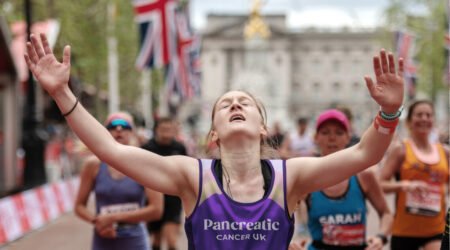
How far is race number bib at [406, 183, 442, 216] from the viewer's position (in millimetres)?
5094

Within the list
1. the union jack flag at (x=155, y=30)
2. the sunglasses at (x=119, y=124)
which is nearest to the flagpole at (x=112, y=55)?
the union jack flag at (x=155, y=30)

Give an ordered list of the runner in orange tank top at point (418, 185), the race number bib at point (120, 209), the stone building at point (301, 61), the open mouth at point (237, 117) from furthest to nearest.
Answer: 1. the stone building at point (301, 61)
2. the runner in orange tank top at point (418, 185)
3. the race number bib at point (120, 209)
4. the open mouth at point (237, 117)

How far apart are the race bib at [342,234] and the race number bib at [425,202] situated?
0.99 m

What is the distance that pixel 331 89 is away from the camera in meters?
111

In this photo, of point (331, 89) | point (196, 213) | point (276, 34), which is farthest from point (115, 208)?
point (331, 89)

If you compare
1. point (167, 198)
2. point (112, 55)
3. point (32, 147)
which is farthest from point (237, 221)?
point (112, 55)

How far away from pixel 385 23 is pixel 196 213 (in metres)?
41.9

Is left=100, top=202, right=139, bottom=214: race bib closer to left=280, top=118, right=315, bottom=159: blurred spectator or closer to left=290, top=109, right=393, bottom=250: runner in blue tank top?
left=290, top=109, right=393, bottom=250: runner in blue tank top

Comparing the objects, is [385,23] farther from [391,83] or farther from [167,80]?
[391,83]

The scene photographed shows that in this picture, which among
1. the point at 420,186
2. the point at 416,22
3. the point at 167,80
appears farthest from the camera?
the point at 416,22

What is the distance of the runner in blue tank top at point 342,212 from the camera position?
4.26 meters

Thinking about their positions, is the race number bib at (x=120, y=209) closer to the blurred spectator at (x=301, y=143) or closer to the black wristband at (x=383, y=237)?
the black wristband at (x=383, y=237)

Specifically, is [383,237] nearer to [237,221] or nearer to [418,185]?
[418,185]

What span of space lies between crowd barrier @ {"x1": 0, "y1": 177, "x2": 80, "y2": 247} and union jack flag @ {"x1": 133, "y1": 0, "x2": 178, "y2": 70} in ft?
14.1
